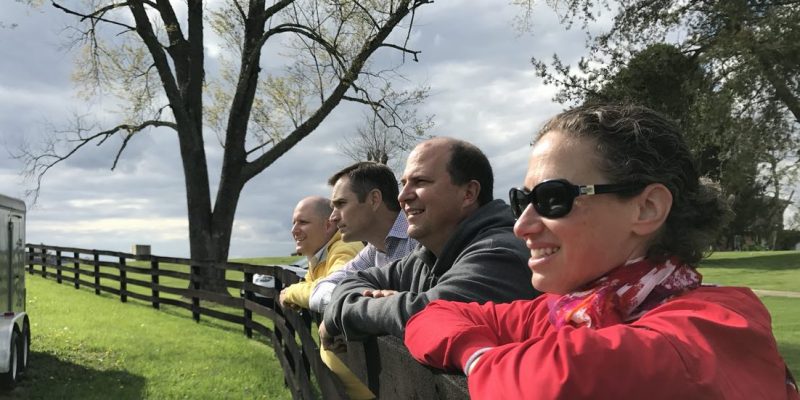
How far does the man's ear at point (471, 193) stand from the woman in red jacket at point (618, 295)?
1.36m

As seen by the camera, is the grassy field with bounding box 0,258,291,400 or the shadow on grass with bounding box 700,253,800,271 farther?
the shadow on grass with bounding box 700,253,800,271

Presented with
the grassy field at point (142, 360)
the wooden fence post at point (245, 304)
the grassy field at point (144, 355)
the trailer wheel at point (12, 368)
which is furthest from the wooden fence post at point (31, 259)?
the trailer wheel at point (12, 368)

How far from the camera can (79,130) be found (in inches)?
782

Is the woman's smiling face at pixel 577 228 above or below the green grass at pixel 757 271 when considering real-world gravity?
above

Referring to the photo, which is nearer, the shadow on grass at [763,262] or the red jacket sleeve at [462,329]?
the red jacket sleeve at [462,329]

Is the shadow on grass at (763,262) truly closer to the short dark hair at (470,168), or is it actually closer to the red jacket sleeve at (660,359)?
the short dark hair at (470,168)

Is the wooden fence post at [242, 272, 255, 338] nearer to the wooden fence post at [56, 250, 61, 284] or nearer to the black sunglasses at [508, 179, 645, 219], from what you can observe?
the black sunglasses at [508, 179, 645, 219]

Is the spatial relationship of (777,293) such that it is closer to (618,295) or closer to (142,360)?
(142,360)

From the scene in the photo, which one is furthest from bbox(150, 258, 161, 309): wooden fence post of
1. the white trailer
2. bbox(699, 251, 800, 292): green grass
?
bbox(699, 251, 800, 292): green grass

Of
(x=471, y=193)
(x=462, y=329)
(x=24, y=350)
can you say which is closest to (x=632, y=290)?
(x=462, y=329)

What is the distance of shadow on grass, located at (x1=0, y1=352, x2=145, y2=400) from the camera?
7320mm

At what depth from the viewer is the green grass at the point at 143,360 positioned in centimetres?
739

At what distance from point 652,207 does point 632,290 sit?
0.19m

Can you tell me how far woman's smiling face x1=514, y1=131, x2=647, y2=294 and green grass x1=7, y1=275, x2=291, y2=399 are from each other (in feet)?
→ 20.1
